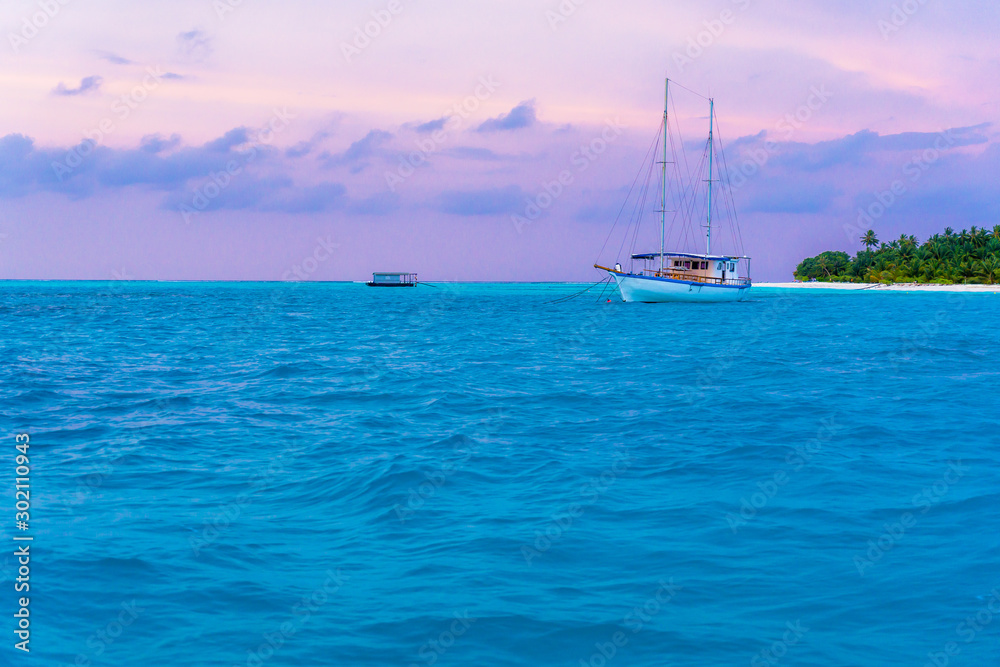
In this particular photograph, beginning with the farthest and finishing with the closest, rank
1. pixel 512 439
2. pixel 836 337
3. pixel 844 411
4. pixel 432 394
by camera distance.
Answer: pixel 836 337
pixel 432 394
pixel 844 411
pixel 512 439

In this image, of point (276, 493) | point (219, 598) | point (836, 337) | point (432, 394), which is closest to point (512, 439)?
point (276, 493)

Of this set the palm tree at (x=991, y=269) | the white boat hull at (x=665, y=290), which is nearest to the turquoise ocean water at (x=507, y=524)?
the white boat hull at (x=665, y=290)

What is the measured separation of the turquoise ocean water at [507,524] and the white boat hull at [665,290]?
146 feet

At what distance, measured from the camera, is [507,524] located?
25.1 feet

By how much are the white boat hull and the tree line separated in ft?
222

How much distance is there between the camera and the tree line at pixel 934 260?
4370 inches

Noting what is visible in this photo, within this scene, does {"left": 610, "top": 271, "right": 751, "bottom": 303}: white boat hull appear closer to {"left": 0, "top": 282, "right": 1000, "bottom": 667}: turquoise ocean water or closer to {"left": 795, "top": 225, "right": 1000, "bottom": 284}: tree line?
{"left": 0, "top": 282, "right": 1000, "bottom": 667}: turquoise ocean water

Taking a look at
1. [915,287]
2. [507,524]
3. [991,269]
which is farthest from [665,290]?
[915,287]

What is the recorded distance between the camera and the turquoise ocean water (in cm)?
531

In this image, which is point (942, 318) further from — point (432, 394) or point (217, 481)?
point (217, 481)

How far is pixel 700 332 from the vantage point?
3694cm

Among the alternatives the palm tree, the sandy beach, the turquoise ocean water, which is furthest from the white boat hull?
the palm tree

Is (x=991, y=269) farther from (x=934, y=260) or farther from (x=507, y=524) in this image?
(x=507, y=524)

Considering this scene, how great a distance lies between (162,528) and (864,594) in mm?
6591
